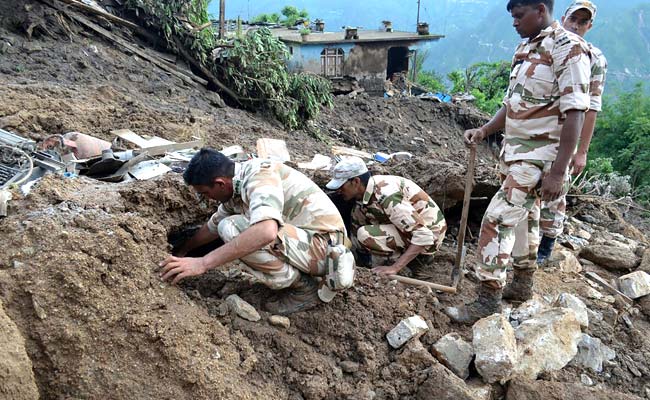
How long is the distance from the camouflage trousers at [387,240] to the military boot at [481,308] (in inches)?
37.6

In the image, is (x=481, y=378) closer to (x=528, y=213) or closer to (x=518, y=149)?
(x=528, y=213)

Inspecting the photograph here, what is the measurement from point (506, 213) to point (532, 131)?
0.50 metres

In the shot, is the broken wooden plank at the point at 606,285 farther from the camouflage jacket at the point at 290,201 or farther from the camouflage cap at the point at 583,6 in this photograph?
the camouflage jacket at the point at 290,201

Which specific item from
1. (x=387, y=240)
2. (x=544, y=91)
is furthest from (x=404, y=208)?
(x=544, y=91)

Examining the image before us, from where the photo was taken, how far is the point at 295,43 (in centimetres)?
1952

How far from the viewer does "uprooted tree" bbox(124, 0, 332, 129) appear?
29.8ft

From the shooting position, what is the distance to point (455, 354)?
8.85ft

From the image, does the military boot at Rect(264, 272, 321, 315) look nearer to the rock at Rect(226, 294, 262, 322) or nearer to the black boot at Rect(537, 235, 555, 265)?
the rock at Rect(226, 294, 262, 322)

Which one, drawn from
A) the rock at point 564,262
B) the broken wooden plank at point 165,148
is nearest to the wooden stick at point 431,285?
the rock at point 564,262

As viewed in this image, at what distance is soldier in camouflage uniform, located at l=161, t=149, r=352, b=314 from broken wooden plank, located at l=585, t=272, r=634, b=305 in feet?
7.37

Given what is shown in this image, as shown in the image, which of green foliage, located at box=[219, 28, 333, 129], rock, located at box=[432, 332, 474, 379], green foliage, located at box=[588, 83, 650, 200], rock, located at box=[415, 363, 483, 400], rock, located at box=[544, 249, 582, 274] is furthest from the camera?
green foliage, located at box=[588, 83, 650, 200]

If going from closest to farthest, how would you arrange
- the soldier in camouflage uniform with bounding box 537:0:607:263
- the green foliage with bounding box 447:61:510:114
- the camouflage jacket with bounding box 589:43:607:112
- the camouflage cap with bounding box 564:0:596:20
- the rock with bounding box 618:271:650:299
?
the camouflage jacket with bounding box 589:43:607:112 < the soldier in camouflage uniform with bounding box 537:0:607:263 < the rock with bounding box 618:271:650:299 < the camouflage cap with bounding box 564:0:596:20 < the green foliage with bounding box 447:61:510:114

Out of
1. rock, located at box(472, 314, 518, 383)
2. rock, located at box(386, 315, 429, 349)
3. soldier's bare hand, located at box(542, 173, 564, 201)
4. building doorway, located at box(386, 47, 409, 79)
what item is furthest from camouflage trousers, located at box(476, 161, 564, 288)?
building doorway, located at box(386, 47, 409, 79)

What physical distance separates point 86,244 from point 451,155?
1171 centimetres
